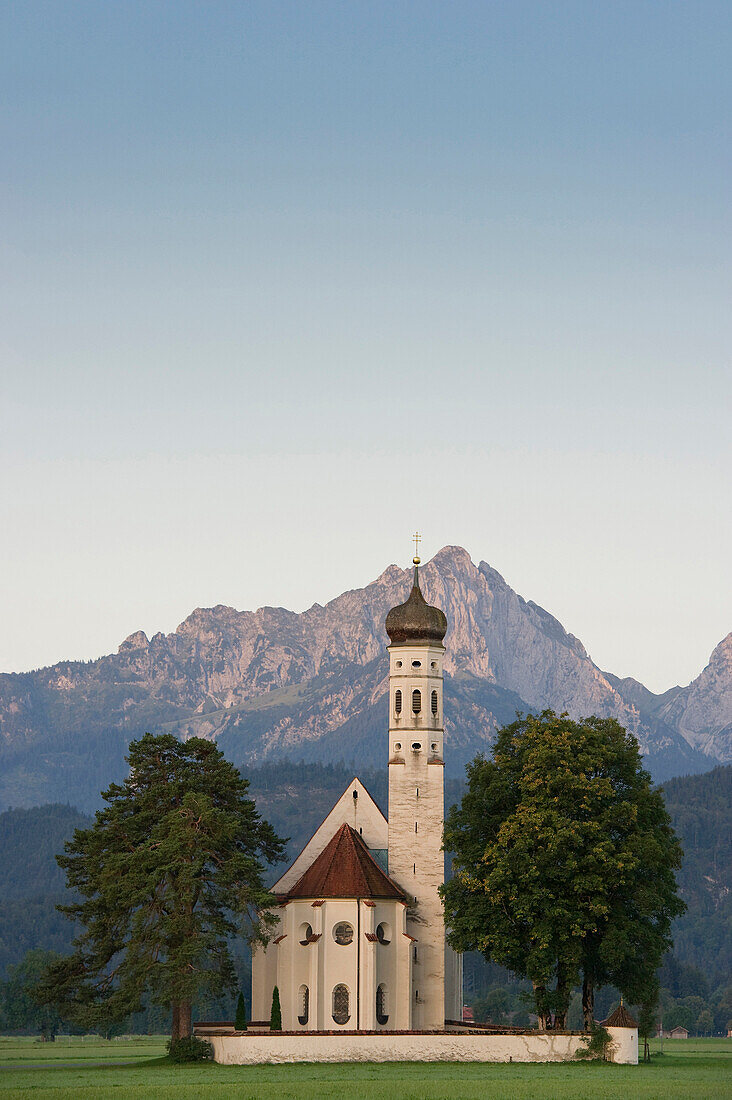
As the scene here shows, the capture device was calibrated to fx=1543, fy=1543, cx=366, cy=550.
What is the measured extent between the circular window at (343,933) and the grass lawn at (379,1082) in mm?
12828

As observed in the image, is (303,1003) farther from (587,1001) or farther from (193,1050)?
(587,1001)

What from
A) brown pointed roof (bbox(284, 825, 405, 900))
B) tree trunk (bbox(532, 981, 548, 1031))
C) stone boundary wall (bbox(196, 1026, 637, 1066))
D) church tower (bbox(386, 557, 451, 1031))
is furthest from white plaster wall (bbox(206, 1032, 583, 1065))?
church tower (bbox(386, 557, 451, 1031))

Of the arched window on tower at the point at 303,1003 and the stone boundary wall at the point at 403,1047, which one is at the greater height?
the arched window on tower at the point at 303,1003

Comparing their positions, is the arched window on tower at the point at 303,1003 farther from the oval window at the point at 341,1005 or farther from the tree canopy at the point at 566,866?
the tree canopy at the point at 566,866

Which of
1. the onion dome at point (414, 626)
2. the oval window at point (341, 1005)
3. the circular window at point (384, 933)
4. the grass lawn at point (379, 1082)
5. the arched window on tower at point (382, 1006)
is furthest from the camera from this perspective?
the onion dome at point (414, 626)

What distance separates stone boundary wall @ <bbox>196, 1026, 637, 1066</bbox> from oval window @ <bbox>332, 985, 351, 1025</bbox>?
13.2 m

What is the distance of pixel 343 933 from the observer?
84062 mm

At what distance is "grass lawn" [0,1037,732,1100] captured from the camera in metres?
52.3

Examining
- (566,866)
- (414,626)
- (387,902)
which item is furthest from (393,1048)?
(414,626)

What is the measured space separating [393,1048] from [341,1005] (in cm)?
1402

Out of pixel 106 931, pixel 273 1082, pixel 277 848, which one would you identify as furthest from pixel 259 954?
pixel 273 1082

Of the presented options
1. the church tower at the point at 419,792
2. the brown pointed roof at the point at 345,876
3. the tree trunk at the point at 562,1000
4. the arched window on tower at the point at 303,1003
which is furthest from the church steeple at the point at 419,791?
the tree trunk at the point at 562,1000

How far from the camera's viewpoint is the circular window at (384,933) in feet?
279

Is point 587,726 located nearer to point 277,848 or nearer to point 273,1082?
point 277,848
